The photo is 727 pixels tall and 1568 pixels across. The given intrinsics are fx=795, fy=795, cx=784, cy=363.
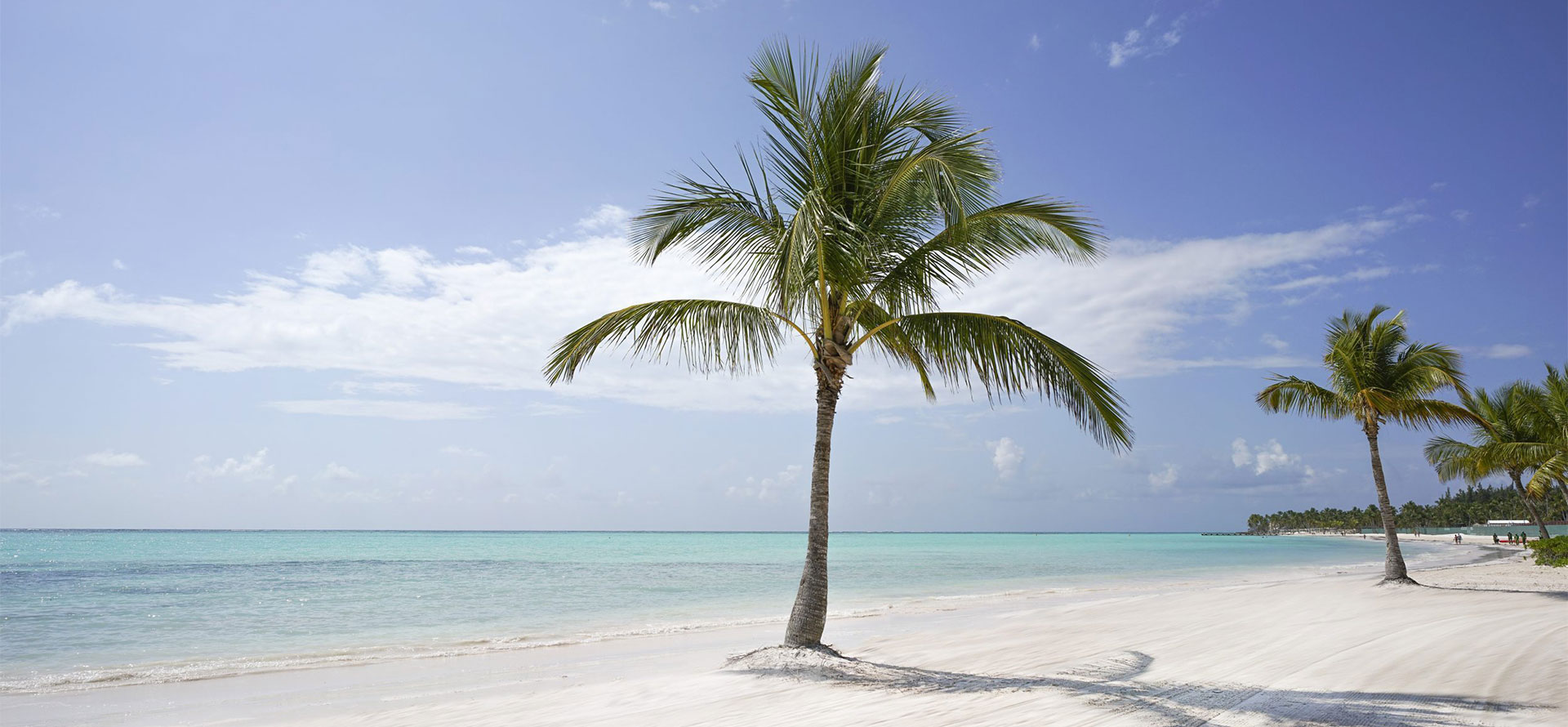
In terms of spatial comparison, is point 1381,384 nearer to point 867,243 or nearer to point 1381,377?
point 1381,377

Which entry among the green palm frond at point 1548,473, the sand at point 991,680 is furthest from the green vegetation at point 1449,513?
the sand at point 991,680

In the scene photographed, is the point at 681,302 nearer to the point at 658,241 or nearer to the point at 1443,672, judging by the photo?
the point at 658,241

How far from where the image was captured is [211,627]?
1396 centimetres

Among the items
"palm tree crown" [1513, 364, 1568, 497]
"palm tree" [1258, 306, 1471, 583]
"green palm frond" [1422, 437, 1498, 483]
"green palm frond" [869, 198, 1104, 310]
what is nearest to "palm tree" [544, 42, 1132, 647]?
"green palm frond" [869, 198, 1104, 310]

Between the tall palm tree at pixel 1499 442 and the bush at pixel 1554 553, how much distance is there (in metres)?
2.24

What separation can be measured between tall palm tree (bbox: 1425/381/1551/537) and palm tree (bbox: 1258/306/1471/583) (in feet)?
31.4

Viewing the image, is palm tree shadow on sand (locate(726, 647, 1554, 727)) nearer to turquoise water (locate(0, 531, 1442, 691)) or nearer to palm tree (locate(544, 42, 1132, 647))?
A: palm tree (locate(544, 42, 1132, 647))

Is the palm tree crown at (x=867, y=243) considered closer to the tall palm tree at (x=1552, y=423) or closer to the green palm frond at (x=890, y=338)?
the green palm frond at (x=890, y=338)

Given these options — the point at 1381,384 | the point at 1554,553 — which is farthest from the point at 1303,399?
the point at 1554,553

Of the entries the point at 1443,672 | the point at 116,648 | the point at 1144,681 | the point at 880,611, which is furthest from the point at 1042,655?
the point at 116,648

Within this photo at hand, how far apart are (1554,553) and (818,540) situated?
24.8 meters

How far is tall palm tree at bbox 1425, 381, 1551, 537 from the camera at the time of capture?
78.4 feet

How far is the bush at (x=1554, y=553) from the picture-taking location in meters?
20.6

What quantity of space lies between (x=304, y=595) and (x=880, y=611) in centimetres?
1476
